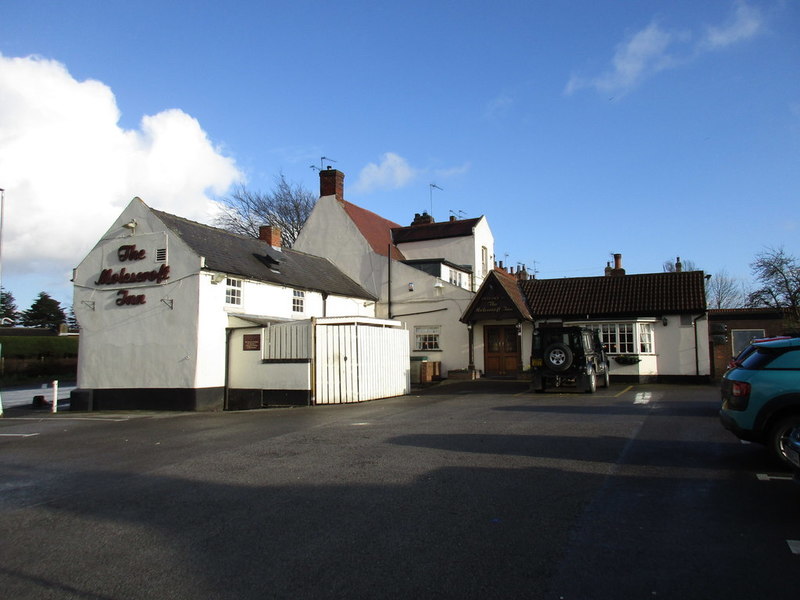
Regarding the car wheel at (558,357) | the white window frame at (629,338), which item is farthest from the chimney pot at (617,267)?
the car wheel at (558,357)

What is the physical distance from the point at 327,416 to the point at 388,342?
20.9 ft

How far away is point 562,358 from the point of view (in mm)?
20172

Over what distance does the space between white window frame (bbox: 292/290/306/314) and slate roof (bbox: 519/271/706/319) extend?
1034 cm

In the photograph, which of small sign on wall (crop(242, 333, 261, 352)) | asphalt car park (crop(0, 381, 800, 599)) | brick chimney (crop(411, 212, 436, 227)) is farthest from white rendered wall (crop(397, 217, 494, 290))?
asphalt car park (crop(0, 381, 800, 599))

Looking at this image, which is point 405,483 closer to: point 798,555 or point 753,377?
point 798,555

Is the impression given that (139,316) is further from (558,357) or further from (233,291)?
(558,357)

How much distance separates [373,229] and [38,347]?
28.6 m

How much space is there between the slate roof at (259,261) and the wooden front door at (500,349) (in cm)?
638

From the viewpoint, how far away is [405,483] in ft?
25.1

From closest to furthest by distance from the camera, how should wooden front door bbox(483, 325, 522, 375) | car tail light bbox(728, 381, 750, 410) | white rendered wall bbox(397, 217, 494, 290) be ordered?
car tail light bbox(728, 381, 750, 410) → wooden front door bbox(483, 325, 522, 375) → white rendered wall bbox(397, 217, 494, 290)

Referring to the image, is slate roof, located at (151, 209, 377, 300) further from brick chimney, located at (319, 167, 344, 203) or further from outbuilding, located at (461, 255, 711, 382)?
outbuilding, located at (461, 255, 711, 382)

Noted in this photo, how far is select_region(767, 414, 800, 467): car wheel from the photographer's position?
26.7ft

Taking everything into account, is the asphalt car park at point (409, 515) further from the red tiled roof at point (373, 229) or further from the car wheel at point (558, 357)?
the red tiled roof at point (373, 229)

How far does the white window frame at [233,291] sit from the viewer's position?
2139cm
